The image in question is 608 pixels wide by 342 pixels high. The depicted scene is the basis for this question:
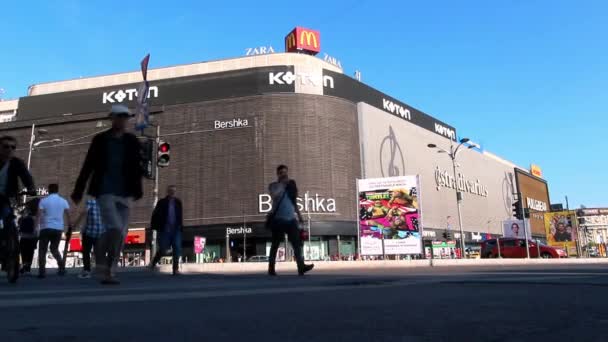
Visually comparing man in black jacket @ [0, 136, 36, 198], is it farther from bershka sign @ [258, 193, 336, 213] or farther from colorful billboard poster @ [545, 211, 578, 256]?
bershka sign @ [258, 193, 336, 213]

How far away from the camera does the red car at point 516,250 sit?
1153 inches

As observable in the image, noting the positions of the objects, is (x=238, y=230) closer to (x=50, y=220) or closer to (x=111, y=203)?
(x=50, y=220)

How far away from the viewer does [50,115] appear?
65250mm

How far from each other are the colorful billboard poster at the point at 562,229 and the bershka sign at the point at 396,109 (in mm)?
30568

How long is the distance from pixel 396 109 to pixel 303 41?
1655 centimetres

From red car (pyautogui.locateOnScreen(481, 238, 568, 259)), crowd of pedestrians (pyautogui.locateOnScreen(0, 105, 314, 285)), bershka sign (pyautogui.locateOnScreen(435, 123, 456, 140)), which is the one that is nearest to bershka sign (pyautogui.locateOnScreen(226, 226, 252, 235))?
red car (pyautogui.locateOnScreen(481, 238, 568, 259))

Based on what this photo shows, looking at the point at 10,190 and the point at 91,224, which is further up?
the point at 10,190

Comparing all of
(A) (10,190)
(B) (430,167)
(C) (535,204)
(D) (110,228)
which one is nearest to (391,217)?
(A) (10,190)

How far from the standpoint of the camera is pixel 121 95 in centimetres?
6328

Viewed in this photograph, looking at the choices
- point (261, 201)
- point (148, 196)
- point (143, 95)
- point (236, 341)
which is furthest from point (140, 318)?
point (148, 196)

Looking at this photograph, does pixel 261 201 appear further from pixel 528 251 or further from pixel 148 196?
pixel 528 251

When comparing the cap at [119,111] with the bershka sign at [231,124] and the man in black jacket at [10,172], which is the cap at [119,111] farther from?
the bershka sign at [231,124]

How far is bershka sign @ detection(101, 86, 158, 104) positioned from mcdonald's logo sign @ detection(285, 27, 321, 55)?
17.2m

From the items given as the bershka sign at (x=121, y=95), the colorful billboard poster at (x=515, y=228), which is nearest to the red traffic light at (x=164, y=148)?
the colorful billboard poster at (x=515, y=228)
